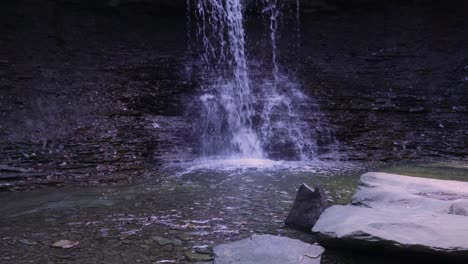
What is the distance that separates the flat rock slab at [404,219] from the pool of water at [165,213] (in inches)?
6.6

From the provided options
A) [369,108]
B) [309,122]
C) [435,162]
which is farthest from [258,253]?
[369,108]

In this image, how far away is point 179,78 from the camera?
866cm

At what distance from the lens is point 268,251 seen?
8.10 feet

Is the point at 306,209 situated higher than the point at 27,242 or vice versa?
the point at 306,209

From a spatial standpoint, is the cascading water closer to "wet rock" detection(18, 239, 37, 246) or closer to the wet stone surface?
the wet stone surface

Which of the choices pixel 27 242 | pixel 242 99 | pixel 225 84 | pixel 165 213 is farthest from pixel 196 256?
pixel 225 84

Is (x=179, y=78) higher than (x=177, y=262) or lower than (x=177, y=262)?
higher

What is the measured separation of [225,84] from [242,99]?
0.64 meters

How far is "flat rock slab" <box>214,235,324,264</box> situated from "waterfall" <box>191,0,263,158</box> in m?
4.51

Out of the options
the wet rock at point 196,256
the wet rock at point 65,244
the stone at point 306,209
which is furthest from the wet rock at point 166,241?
the stone at point 306,209

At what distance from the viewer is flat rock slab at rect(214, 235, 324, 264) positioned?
2.35 metres

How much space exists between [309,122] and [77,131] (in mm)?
4200

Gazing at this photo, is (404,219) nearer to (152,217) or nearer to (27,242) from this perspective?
(152,217)

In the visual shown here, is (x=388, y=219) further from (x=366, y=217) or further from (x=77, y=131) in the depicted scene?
(x=77, y=131)
